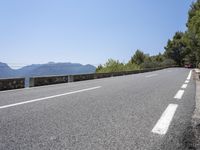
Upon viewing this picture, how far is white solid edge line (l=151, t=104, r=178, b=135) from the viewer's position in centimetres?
387

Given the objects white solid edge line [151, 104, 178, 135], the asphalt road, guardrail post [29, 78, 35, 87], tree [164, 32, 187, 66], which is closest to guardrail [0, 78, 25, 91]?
guardrail post [29, 78, 35, 87]

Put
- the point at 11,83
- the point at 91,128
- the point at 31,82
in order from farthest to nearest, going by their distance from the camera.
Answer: the point at 31,82 < the point at 11,83 < the point at 91,128

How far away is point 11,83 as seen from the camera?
42.8ft

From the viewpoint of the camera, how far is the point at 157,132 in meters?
3.75

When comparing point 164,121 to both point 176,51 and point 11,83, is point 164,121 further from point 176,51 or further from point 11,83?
point 176,51

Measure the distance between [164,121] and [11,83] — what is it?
10338mm

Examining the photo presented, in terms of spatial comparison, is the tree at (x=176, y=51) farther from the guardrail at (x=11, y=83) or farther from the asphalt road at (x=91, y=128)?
the asphalt road at (x=91, y=128)

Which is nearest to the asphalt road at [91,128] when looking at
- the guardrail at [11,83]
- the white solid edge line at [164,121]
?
the white solid edge line at [164,121]

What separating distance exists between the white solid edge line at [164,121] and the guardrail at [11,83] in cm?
914

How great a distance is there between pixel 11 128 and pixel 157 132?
87.5 inches

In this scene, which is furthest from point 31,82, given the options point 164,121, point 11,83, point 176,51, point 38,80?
point 176,51

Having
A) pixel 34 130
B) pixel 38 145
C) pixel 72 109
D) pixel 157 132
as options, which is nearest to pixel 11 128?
pixel 34 130

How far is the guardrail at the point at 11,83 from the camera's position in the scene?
40.6ft

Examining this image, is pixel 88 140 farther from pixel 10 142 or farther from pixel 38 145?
pixel 10 142
